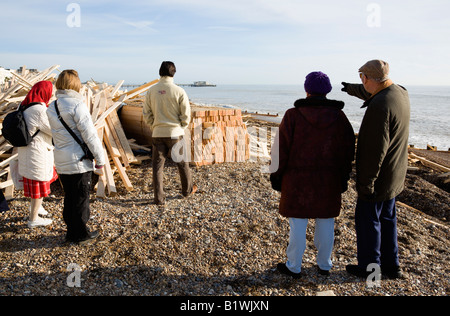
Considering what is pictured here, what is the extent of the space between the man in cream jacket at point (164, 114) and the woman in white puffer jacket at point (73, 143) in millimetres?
1461

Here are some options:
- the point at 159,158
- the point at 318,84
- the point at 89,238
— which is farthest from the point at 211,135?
the point at 318,84

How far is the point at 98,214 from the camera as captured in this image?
494 cm

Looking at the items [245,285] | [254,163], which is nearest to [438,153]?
[254,163]

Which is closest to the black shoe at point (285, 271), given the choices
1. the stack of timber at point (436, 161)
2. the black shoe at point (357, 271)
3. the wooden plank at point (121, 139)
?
the black shoe at point (357, 271)

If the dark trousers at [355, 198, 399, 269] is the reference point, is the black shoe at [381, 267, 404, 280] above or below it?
below

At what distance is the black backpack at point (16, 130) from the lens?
3.89m

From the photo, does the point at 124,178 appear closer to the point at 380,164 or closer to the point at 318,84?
the point at 318,84

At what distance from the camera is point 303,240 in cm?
329

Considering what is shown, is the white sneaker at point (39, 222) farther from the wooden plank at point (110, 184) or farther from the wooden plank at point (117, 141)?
the wooden plank at point (117, 141)

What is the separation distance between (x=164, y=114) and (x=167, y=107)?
13 cm

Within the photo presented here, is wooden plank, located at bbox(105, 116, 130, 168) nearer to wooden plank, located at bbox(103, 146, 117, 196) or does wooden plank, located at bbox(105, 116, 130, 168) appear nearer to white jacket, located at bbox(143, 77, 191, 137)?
wooden plank, located at bbox(103, 146, 117, 196)

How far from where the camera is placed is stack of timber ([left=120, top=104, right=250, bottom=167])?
23.7 feet

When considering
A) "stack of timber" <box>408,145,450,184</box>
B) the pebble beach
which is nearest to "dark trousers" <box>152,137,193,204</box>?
the pebble beach

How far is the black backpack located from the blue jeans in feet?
11.3
